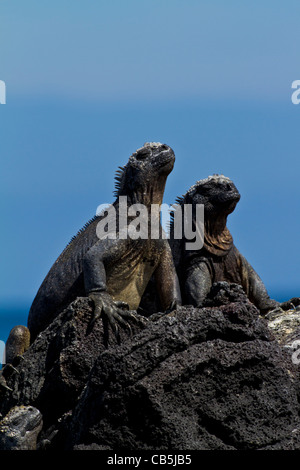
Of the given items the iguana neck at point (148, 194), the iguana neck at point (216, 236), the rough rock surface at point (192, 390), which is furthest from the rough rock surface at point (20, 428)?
the iguana neck at point (216, 236)

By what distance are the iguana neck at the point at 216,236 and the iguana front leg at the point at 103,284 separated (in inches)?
67.4

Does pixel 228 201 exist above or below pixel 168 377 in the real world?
above

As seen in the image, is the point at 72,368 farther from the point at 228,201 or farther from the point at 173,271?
the point at 228,201

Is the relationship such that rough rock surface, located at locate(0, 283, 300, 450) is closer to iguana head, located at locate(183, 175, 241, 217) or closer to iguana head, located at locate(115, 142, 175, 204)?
iguana head, located at locate(115, 142, 175, 204)

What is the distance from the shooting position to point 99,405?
21.4 feet

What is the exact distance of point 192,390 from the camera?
21.5ft

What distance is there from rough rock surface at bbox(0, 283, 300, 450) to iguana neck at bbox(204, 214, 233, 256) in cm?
284

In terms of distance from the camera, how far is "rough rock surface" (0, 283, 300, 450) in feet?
21.1

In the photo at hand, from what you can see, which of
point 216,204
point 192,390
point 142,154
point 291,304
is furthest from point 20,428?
point 291,304

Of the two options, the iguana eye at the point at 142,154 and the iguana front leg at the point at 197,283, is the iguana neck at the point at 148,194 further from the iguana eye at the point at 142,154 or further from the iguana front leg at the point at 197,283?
the iguana front leg at the point at 197,283

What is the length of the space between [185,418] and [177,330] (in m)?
0.62

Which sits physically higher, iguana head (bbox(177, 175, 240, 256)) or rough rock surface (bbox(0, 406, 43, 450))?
iguana head (bbox(177, 175, 240, 256))

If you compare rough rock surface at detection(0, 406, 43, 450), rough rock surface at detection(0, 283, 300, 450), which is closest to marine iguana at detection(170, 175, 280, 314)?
rough rock surface at detection(0, 283, 300, 450)
